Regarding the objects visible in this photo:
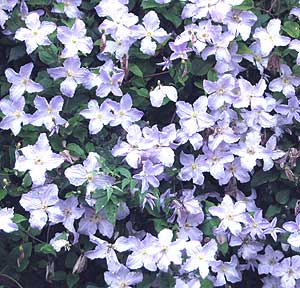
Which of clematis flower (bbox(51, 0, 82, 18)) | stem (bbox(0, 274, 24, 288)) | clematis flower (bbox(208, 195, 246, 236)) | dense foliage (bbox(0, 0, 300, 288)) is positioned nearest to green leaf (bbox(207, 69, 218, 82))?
dense foliage (bbox(0, 0, 300, 288))

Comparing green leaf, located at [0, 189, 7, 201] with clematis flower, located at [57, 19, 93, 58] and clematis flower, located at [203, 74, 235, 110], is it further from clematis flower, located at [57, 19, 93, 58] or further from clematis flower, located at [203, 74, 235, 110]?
clematis flower, located at [203, 74, 235, 110]


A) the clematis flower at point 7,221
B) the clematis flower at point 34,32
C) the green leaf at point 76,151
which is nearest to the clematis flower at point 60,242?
the clematis flower at point 7,221

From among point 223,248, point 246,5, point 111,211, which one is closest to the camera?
point 111,211

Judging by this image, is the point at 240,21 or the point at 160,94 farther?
the point at 240,21

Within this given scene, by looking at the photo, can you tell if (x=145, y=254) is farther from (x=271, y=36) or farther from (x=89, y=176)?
(x=271, y=36)

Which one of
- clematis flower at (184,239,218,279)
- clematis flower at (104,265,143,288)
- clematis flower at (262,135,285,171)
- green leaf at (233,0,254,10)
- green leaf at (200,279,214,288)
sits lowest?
green leaf at (200,279,214,288)

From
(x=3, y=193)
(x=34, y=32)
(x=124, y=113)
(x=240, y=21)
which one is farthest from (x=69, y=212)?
(x=240, y=21)
